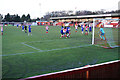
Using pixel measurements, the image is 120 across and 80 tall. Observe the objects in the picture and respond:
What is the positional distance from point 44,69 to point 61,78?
381 cm

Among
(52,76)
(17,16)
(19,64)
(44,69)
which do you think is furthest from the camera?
(17,16)

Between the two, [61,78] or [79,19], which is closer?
[61,78]

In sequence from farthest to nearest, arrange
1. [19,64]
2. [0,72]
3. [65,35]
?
[65,35], [19,64], [0,72]

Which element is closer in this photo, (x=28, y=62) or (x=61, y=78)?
(x=61, y=78)

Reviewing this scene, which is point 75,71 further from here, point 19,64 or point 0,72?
point 19,64

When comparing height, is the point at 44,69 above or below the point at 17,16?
below

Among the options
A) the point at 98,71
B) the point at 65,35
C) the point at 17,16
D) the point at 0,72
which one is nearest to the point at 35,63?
the point at 0,72

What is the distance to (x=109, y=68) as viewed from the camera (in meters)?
3.09

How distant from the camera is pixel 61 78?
2.59m

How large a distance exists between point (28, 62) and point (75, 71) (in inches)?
198

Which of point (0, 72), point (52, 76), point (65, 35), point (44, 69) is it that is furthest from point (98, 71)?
point (65, 35)

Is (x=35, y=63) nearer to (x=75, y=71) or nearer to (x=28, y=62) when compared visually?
(x=28, y=62)

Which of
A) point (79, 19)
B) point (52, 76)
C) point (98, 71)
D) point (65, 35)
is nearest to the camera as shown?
point (52, 76)

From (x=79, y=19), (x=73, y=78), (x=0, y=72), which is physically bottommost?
(x=0, y=72)
